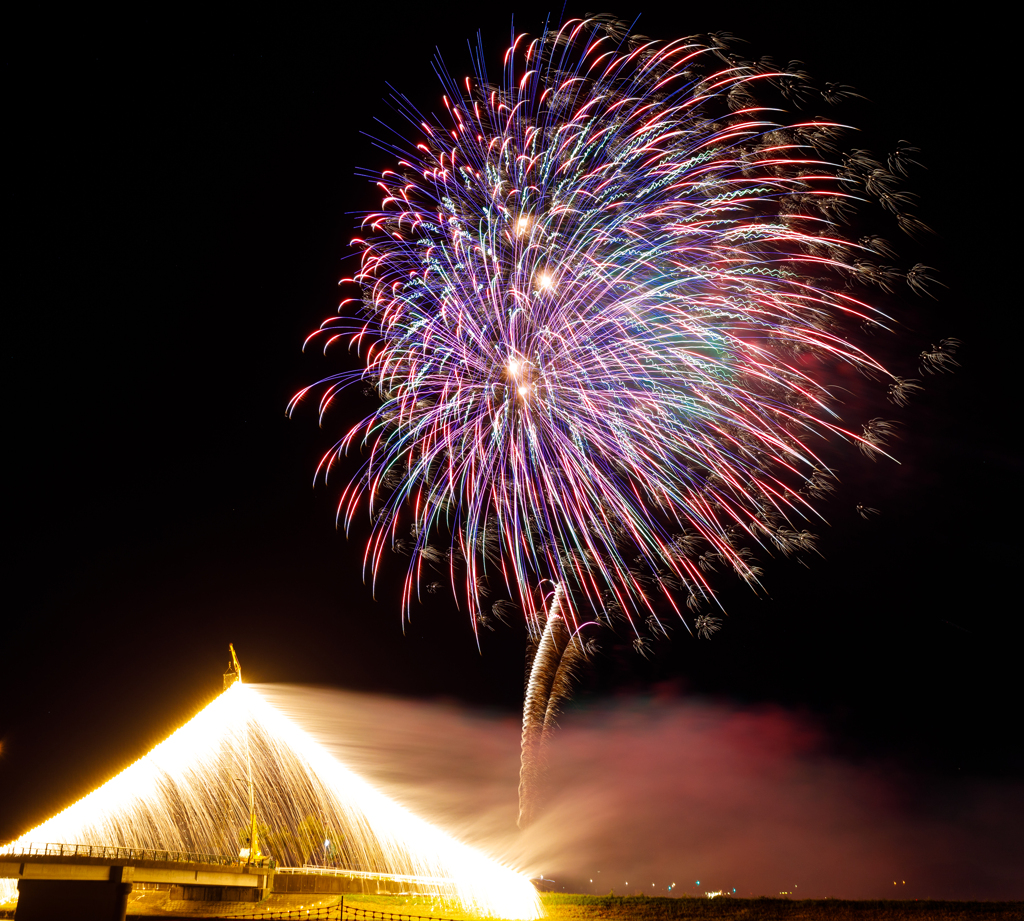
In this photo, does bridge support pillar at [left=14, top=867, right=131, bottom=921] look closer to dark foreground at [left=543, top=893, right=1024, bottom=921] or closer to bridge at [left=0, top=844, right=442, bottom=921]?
bridge at [left=0, top=844, right=442, bottom=921]

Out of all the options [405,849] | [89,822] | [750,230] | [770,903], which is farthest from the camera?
[770,903]

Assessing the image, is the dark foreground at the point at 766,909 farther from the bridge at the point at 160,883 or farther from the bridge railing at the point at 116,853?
the bridge railing at the point at 116,853

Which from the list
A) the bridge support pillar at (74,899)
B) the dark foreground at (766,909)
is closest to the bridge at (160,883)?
the bridge support pillar at (74,899)

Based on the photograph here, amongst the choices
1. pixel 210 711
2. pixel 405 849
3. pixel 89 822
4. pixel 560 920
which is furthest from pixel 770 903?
pixel 89 822

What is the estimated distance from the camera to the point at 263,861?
117 feet

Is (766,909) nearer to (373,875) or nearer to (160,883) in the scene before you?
(373,875)

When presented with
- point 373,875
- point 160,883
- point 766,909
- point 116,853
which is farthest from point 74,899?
point 766,909

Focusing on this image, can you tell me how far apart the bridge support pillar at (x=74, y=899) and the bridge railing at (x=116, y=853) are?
0.82 metres

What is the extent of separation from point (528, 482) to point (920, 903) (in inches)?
907

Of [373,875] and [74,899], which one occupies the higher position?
[74,899]

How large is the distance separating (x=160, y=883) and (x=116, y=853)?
301 centimetres

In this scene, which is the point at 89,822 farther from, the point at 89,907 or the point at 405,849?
the point at 405,849

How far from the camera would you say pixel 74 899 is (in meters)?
27.4

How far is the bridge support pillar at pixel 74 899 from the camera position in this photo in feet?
89.4
